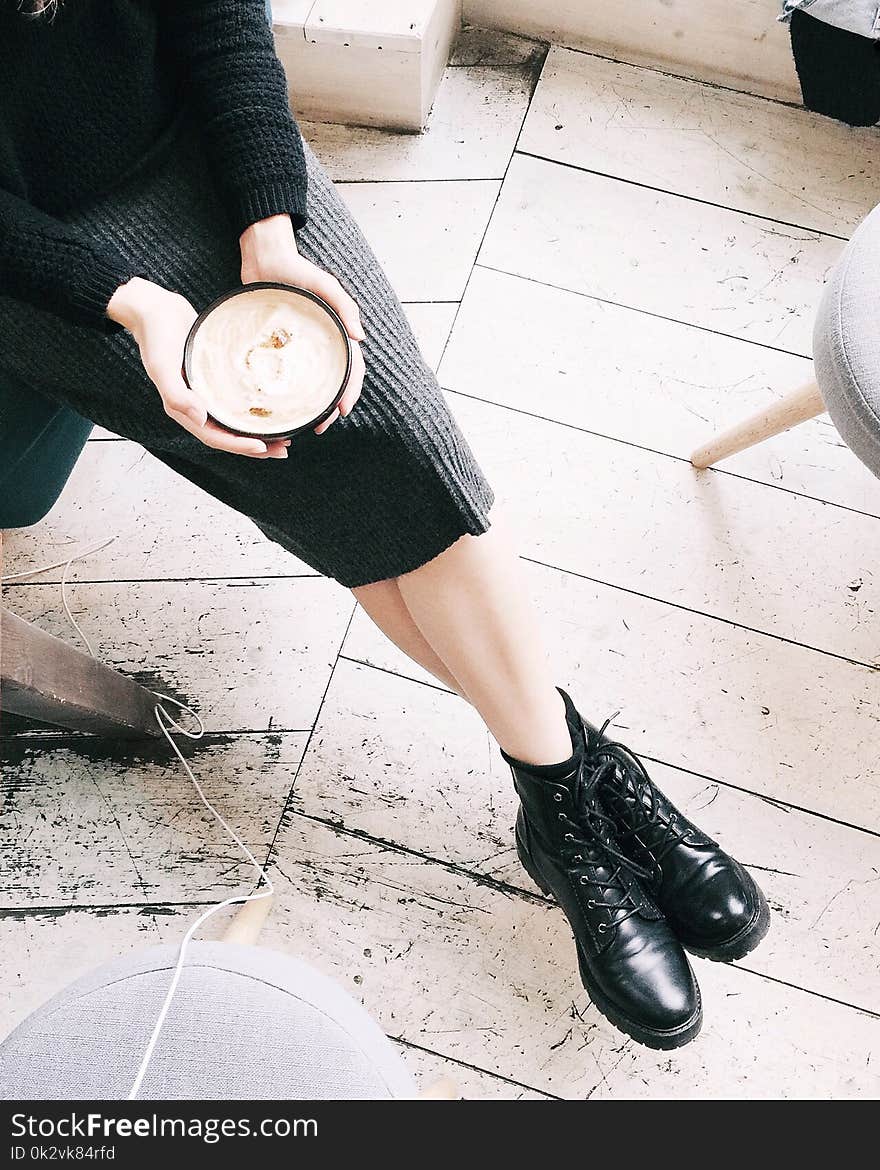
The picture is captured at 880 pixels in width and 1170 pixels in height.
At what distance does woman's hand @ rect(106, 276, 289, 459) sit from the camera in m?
0.69

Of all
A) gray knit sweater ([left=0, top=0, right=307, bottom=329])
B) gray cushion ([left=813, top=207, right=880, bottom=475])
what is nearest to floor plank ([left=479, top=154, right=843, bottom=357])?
gray cushion ([left=813, top=207, right=880, bottom=475])

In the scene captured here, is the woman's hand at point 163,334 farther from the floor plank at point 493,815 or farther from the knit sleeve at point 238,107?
the floor plank at point 493,815

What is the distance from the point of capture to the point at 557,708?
951 mm

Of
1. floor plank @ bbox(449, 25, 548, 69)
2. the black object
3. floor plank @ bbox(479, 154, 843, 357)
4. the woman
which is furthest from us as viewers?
floor plank @ bbox(449, 25, 548, 69)

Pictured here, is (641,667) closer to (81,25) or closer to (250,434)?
(250,434)

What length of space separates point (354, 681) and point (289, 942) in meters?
0.30

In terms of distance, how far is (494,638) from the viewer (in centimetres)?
88

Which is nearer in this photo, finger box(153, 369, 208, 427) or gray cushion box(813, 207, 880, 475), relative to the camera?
finger box(153, 369, 208, 427)

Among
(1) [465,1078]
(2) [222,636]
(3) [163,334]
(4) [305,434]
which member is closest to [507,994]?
(1) [465,1078]

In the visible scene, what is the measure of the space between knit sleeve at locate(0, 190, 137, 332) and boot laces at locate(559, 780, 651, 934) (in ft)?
2.04

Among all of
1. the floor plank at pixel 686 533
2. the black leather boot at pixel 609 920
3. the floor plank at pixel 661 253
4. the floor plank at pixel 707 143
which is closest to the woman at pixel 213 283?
the black leather boot at pixel 609 920

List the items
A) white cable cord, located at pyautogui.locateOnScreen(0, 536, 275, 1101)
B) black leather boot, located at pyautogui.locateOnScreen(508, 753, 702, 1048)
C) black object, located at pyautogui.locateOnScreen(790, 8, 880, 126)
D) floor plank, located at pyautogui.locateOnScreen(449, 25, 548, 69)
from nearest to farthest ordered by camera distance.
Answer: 1. black leather boot, located at pyautogui.locateOnScreen(508, 753, 702, 1048)
2. white cable cord, located at pyautogui.locateOnScreen(0, 536, 275, 1101)
3. black object, located at pyautogui.locateOnScreen(790, 8, 880, 126)
4. floor plank, located at pyautogui.locateOnScreen(449, 25, 548, 69)

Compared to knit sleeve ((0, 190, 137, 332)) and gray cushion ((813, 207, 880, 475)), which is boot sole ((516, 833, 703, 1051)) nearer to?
gray cushion ((813, 207, 880, 475))

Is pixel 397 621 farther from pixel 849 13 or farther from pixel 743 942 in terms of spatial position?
pixel 849 13
